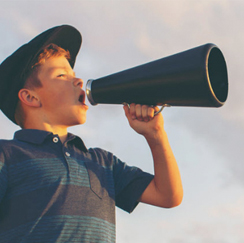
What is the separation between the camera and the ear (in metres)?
2.77

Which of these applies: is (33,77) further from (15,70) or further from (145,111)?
(145,111)

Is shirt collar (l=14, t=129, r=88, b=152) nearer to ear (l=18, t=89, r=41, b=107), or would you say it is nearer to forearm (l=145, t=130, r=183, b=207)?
ear (l=18, t=89, r=41, b=107)

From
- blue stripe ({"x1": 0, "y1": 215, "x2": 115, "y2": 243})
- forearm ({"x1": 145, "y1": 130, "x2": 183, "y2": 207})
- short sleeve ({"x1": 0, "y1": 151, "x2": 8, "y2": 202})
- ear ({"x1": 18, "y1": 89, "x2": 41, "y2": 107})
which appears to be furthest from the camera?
ear ({"x1": 18, "y1": 89, "x2": 41, "y2": 107})

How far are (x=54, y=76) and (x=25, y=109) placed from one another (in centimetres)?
32

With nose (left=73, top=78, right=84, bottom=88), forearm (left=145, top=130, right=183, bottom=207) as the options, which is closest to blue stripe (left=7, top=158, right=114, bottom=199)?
forearm (left=145, top=130, right=183, bottom=207)

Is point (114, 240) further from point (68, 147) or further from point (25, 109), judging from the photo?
point (25, 109)

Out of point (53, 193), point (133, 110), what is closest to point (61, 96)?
point (133, 110)

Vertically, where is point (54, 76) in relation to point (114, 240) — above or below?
above

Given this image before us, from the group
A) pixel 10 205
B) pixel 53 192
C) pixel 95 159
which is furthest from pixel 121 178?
pixel 10 205

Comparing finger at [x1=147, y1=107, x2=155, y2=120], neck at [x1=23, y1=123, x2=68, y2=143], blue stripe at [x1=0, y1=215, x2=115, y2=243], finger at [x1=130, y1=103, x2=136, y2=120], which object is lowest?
blue stripe at [x1=0, y1=215, x2=115, y2=243]

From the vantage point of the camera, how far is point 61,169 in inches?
93.2

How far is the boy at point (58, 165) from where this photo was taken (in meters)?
2.22

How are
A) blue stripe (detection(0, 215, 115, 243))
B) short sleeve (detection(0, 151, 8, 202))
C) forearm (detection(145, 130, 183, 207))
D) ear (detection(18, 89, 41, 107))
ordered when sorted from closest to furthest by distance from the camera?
blue stripe (detection(0, 215, 115, 243)) < short sleeve (detection(0, 151, 8, 202)) < forearm (detection(145, 130, 183, 207)) < ear (detection(18, 89, 41, 107))

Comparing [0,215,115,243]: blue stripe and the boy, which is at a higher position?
the boy
